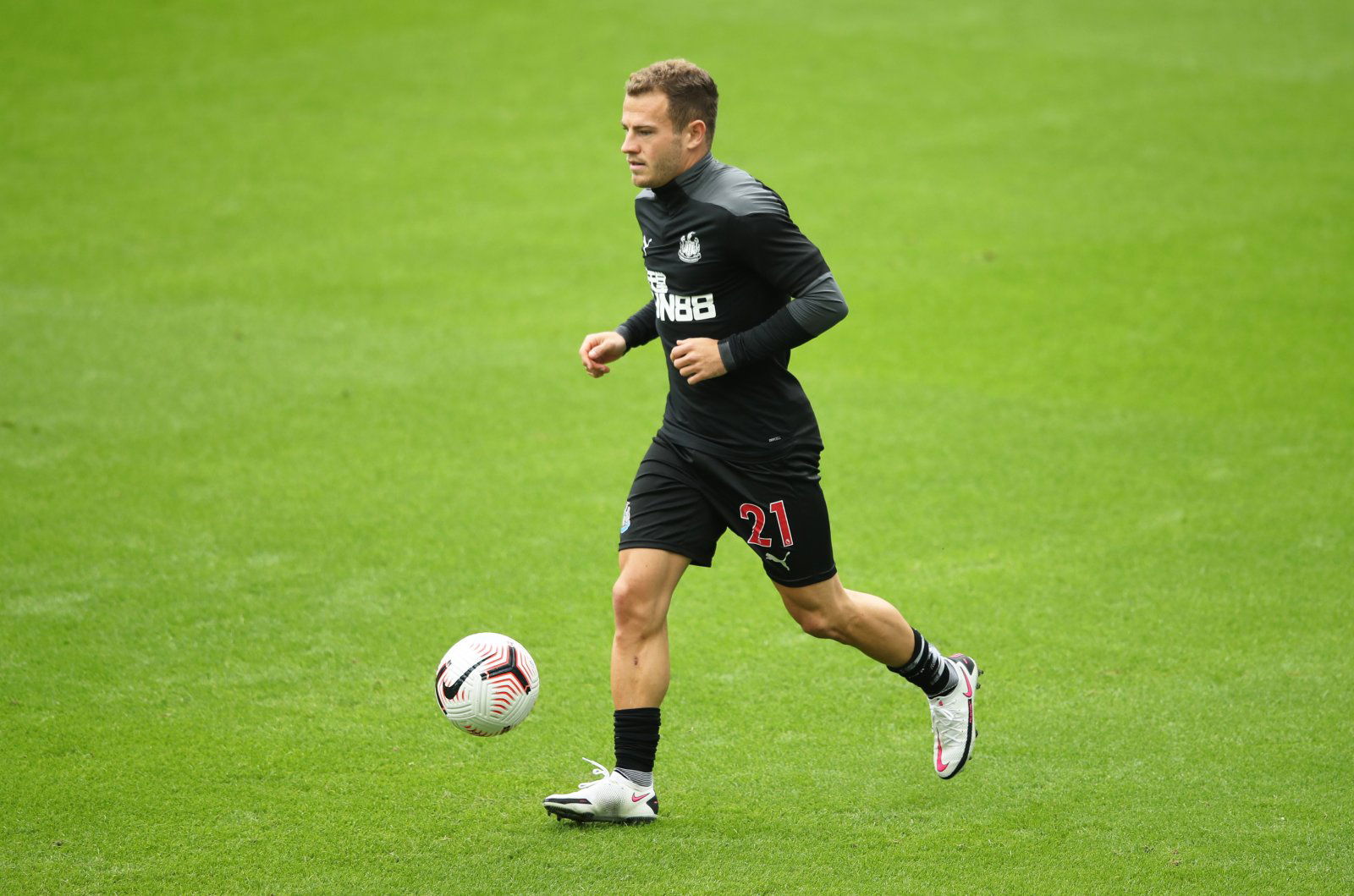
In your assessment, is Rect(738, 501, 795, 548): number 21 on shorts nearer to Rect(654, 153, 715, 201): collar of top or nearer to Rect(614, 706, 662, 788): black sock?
Rect(614, 706, 662, 788): black sock

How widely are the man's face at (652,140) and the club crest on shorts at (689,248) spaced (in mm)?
220

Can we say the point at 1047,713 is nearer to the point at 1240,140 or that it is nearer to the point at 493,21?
the point at 1240,140

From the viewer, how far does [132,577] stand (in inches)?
264

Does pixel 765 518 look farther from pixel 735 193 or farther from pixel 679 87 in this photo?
pixel 679 87

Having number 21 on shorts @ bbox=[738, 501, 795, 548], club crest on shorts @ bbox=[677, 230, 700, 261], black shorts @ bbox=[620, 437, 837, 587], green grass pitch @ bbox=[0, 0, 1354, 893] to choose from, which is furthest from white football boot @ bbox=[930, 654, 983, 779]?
club crest on shorts @ bbox=[677, 230, 700, 261]

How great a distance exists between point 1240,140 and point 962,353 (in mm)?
6892

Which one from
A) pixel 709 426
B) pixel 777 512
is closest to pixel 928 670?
pixel 777 512

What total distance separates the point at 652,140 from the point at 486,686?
6.27ft

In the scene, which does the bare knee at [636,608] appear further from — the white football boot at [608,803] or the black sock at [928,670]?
the black sock at [928,670]

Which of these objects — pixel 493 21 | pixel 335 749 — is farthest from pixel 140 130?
pixel 335 749

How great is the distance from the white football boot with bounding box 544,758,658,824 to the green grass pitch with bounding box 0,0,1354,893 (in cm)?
8

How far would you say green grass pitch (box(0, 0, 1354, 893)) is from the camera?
462cm

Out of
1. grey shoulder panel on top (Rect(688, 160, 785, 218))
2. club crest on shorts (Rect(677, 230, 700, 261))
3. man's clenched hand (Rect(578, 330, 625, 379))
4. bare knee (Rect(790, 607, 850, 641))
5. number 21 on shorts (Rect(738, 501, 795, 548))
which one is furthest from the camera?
man's clenched hand (Rect(578, 330, 625, 379))

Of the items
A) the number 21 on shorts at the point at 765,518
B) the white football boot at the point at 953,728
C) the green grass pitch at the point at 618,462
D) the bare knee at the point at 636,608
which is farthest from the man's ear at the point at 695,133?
the green grass pitch at the point at 618,462
